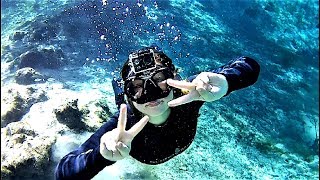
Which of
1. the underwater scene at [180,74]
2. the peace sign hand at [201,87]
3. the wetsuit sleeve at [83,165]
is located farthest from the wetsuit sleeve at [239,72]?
the underwater scene at [180,74]

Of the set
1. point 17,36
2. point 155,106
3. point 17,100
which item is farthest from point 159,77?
point 17,36

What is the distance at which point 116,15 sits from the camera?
8844 mm

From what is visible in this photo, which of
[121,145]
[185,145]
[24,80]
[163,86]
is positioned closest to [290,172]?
[185,145]

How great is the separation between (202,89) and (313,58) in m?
7.20

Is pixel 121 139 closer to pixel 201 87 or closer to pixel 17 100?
pixel 201 87

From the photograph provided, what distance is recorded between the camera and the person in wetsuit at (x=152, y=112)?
2.25 m

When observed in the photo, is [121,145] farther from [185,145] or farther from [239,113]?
[239,113]

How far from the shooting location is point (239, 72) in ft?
9.51

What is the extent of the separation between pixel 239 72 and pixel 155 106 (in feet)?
2.67

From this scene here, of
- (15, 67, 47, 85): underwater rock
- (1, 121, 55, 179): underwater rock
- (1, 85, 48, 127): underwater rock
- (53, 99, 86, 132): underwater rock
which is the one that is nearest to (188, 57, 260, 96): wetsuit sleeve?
(1, 121, 55, 179): underwater rock

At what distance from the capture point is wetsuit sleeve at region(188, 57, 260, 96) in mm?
2773

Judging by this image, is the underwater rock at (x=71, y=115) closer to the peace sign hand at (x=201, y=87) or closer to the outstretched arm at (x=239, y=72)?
the outstretched arm at (x=239, y=72)

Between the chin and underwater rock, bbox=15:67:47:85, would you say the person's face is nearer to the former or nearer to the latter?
the chin

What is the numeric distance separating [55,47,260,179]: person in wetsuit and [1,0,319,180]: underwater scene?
5.41ft
